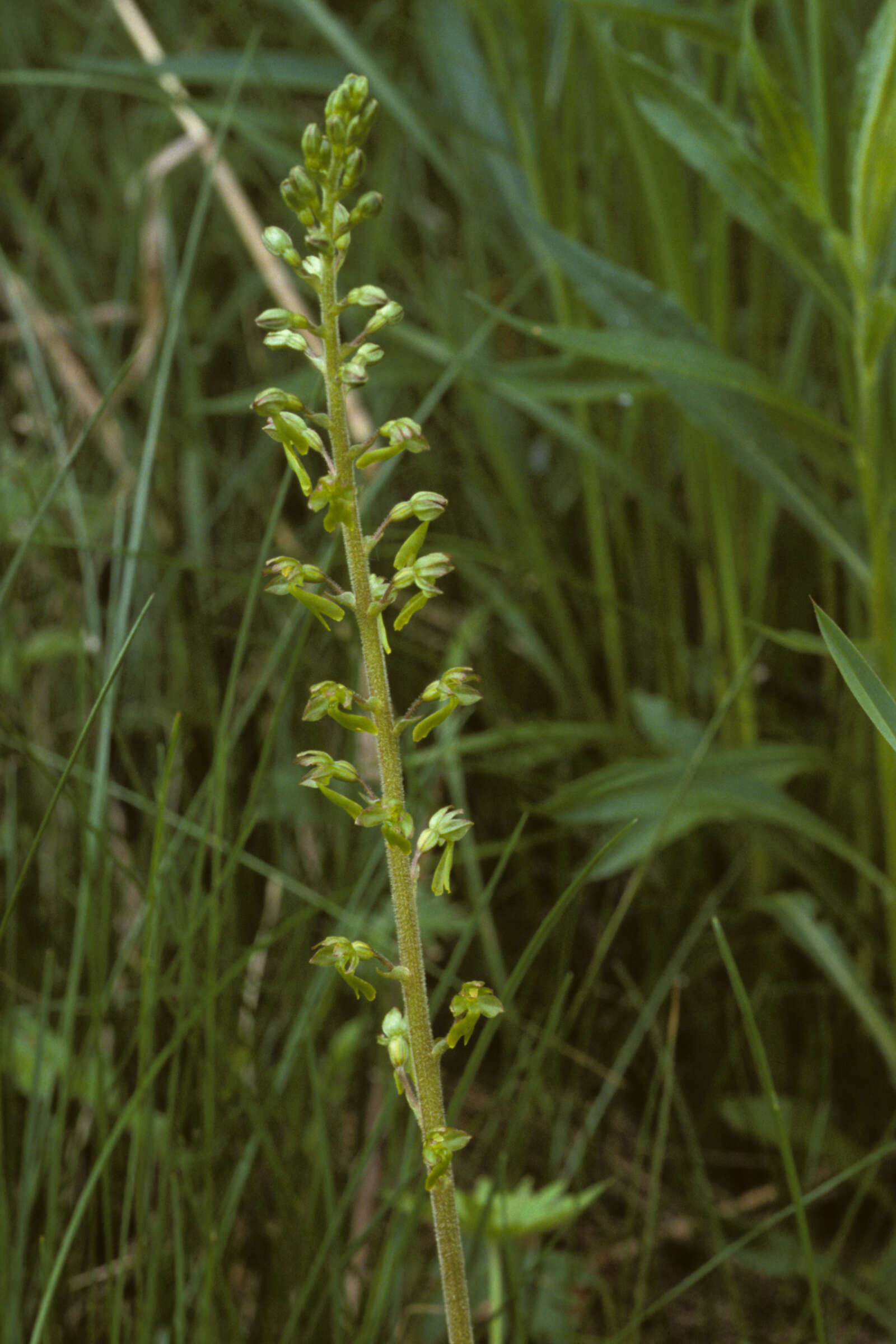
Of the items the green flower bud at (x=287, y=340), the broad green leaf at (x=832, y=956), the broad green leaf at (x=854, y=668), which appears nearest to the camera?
the broad green leaf at (x=854, y=668)

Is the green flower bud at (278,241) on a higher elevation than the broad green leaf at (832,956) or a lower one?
higher

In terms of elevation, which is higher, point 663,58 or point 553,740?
point 663,58

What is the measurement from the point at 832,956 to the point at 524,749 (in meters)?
0.49

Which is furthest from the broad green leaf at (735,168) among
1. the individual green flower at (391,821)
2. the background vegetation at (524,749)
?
the individual green flower at (391,821)

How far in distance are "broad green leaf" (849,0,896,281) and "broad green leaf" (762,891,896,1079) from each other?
0.70m

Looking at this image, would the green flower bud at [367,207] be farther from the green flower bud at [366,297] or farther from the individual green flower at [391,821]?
the individual green flower at [391,821]

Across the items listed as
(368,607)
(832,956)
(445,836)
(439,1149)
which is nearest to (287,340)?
(368,607)

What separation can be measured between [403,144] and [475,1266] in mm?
2200

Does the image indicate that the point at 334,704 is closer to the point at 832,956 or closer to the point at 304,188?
the point at 304,188

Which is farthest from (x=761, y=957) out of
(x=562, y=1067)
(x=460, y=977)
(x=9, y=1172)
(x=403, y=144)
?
(x=403, y=144)

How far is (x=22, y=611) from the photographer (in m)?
2.17

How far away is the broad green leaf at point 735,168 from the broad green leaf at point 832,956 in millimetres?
661

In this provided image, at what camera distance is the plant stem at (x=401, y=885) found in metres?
0.59

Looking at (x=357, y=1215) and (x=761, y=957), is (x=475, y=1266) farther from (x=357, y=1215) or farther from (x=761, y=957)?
(x=761, y=957)
